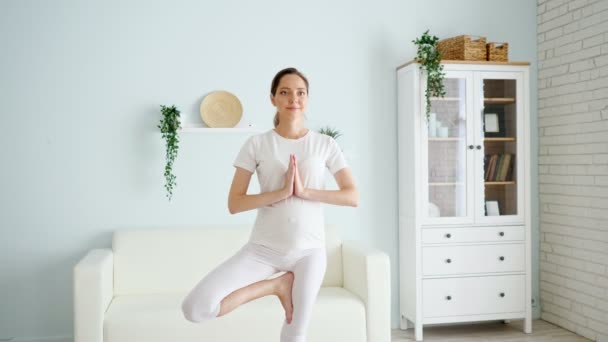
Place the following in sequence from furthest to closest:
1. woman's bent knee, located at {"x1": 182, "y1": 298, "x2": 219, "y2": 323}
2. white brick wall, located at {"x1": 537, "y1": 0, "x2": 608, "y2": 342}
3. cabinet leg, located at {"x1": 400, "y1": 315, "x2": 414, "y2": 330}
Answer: cabinet leg, located at {"x1": 400, "y1": 315, "x2": 414, "y2": 330} < white brick wall, located at {"x1": 537, "y1": 0, "x2": 608, "y2": 342} < woman's bent knee, located at {"x1": 182, "y1": 298, "x2": 219, "y2": 323}

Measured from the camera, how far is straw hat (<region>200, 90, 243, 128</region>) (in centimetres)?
422

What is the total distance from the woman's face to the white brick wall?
96.6 inches

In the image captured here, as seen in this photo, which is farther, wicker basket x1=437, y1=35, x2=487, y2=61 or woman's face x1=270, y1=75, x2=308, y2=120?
wicker basket x1=437, y1=35, x2=487, y2=61

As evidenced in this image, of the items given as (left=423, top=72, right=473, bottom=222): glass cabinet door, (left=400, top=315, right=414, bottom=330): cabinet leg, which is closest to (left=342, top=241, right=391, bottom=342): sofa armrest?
(left=423, top=72, right=473, bottom=222): glass cabinet door

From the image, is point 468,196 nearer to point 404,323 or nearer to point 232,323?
point 404,323

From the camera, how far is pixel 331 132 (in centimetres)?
441

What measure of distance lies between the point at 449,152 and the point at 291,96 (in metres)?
2.07

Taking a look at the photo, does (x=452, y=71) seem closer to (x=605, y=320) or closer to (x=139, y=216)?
(x=605, y=320)

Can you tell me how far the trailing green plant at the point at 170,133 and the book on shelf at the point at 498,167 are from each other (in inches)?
84.9

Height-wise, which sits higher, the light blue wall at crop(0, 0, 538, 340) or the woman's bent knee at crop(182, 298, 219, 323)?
the light blue wall at crop(0, 0, 538, 340)

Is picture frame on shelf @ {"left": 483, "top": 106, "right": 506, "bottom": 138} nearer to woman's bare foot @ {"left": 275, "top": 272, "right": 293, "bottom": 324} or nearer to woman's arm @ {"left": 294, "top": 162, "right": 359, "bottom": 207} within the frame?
woman's arm @ {"left": 294, "top": 162, "right": 359, "bottom": 207}

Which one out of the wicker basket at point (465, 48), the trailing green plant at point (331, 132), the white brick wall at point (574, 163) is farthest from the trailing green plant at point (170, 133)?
the white brick wall at point (574, 163)

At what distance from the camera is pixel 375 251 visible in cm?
379

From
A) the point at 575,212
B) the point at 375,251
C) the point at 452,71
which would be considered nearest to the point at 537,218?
the point at 575,212
